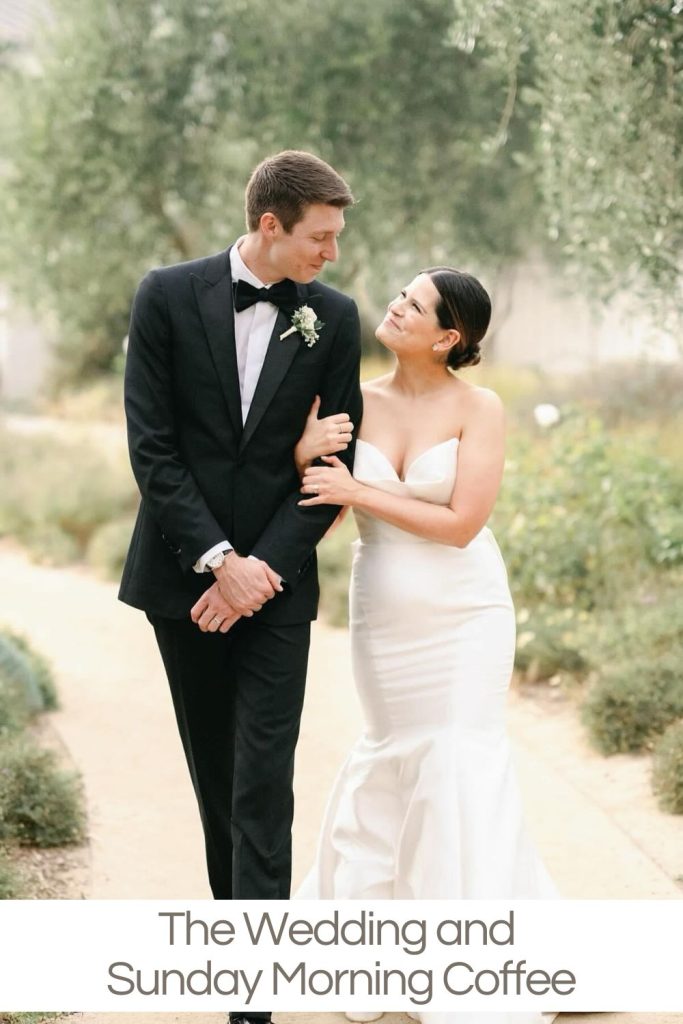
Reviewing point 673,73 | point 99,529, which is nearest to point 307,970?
point 673,73

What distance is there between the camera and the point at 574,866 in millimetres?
4828

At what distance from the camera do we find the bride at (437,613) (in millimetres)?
3604

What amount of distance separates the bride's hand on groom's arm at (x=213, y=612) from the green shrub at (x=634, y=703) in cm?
305

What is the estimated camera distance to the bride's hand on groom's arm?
3.37 m

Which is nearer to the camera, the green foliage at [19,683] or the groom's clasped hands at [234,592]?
the groom's clasped hands at [234,592]

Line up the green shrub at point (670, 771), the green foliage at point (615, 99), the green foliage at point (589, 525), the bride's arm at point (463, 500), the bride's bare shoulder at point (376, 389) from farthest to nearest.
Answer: the green foliage at point (589, 525), the green foliage at point (615, 99), the green shrub at point (670, 771), the bride's bare shoulder at point (376, 389), the bride's arm at point (463, 500)

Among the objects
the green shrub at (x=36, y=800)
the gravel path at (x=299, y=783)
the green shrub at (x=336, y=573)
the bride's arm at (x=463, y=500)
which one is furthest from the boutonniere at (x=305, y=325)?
the green shrub at (x=336, y=573)

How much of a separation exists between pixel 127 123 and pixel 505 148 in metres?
3.69

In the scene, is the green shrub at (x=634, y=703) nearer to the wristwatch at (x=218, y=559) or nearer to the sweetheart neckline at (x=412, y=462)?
the sweetheart neckline at (x=412, y=462)

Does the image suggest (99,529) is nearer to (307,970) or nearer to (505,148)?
(505,148)

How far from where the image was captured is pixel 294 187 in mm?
3248

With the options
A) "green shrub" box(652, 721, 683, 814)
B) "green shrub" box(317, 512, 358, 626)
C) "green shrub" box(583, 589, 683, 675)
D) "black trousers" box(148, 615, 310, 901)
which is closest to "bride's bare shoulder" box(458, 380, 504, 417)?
"black trousers" box(148, 615, 310, 901)

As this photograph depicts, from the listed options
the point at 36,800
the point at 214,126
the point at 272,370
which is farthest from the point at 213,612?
the point at 214,126

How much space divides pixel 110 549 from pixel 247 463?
7.24 m
